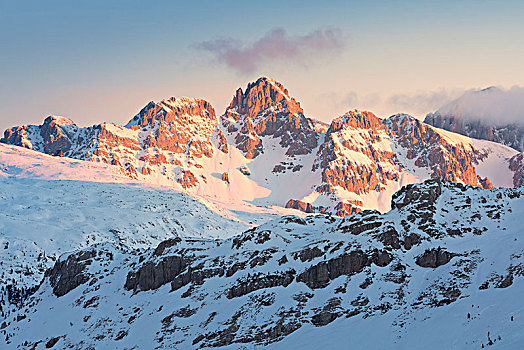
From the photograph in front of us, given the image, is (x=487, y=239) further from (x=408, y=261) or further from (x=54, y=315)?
(x=54, y=315)

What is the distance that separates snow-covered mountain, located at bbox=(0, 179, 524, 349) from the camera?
80.2m

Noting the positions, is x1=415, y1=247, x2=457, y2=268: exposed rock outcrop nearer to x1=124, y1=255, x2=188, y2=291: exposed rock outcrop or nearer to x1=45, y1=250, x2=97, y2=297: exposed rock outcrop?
x1=124, y1=255, x2=188, y2=291: exposed rock outcrop

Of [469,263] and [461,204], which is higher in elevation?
[461,204]

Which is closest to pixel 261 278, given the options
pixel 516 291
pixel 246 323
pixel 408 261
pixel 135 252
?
pixel 246 323

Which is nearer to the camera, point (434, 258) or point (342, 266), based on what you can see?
point (434, 258)

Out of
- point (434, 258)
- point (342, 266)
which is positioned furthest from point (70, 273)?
point (434, 258)

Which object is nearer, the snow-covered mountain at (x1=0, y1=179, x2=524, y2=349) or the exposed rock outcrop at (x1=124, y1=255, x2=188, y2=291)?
the snow-covered mountain at (x1=0, y1=179, x2=524, y2=349)

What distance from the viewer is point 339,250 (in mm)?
105438

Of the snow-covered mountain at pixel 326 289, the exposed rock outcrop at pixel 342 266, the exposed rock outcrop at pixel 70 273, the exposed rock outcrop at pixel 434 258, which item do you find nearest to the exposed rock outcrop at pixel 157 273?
the snow-covered mountain at pixel 326 289

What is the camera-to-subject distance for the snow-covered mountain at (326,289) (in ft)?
263

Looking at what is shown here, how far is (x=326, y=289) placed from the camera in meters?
99.2

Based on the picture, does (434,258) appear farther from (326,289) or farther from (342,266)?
(326,289)

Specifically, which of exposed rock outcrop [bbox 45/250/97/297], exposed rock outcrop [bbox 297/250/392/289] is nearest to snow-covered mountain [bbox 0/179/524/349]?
exposed rock outcrop [bbox 297/250/392/289]

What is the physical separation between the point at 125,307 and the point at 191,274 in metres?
14.3
